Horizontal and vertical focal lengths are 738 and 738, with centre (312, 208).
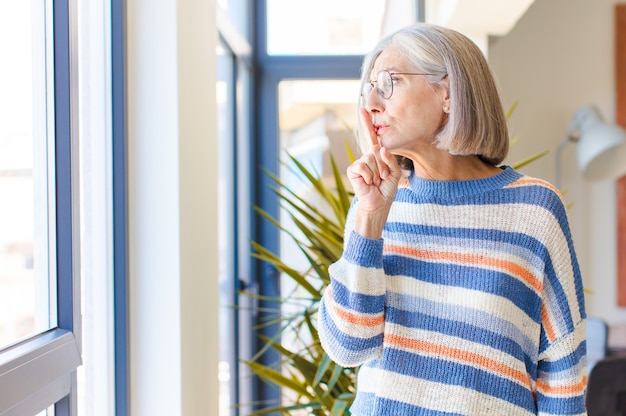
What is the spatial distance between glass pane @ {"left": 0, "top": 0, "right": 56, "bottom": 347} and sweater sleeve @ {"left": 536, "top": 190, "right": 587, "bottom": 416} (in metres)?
0.91

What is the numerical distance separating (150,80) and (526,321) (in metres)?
0.98

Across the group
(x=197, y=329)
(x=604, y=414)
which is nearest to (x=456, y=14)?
(x=604, y=414)

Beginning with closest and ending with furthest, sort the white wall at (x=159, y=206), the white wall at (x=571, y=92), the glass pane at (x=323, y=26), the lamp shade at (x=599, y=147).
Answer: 1. the white wall at (x=159, y=206)
2. the lamp shade at (x=599, y=147)
3. the glass pane at (x=323, y=26)
4. the white wall at (x=571, y=92)

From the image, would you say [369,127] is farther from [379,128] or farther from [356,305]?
[356,305]

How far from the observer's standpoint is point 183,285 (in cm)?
172

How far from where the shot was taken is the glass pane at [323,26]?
3793 millimetres

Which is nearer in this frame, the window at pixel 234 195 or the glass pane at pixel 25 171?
the glass pane at pixel 25 171

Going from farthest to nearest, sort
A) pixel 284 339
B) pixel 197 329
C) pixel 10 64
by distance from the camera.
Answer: pixel 284 339, pixel 197 329, pixel 10 64

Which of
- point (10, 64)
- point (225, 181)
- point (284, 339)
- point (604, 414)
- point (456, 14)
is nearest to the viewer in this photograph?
point (10, 64)

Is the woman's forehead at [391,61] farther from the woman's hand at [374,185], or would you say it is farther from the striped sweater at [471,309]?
the striped sweater at [471,309]

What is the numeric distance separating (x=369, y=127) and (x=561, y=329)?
0.48m

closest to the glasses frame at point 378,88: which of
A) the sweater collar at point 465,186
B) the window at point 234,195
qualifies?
the sweater collar at point 465,186

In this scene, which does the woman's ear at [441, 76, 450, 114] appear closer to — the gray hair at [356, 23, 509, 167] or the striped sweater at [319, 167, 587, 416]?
the gray hair at [356, 23, 509, 167]

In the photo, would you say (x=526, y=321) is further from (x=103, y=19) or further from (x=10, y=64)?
(x=103, y=19)
